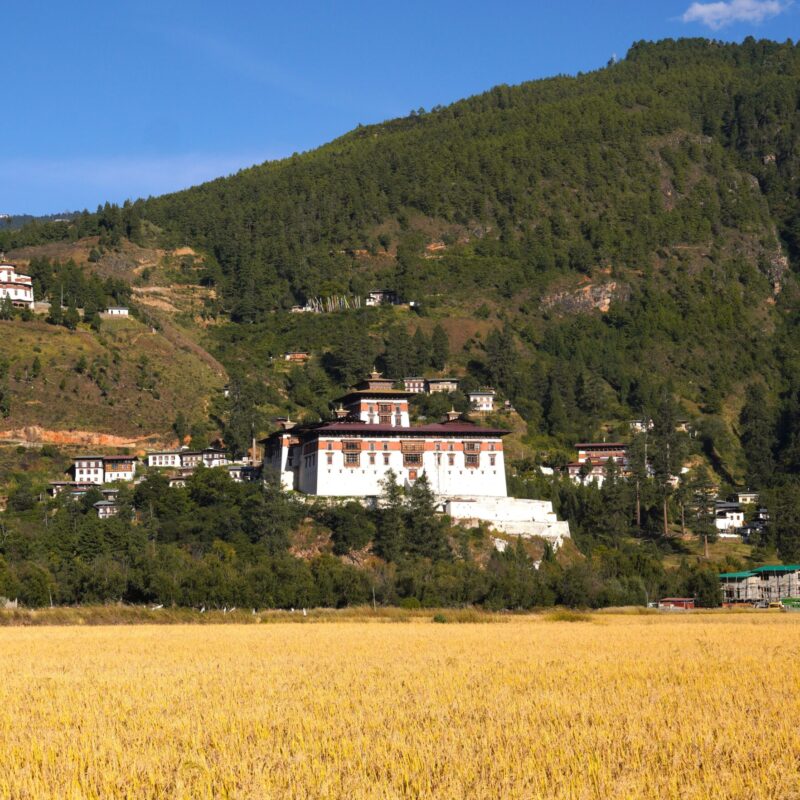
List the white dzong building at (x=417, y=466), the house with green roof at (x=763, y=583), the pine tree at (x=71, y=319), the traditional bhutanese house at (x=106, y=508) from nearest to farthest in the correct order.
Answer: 1. the house with green roof at (x=763, y=583)
2. the white dzong building at (x=417, y=466)
3. the traditional bhutanese house at (x=106, y=508)
4. the pine tree at (x=71, y=319)

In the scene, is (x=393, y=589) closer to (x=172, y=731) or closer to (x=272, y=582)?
(x=272, y=582)

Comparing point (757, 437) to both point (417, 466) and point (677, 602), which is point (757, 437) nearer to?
point (417, 466)

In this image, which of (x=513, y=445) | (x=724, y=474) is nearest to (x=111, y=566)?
(x=513, y=445)

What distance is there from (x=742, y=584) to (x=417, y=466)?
92.8ft

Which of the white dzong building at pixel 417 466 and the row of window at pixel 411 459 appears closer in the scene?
the white dzong building at pixel 417 466

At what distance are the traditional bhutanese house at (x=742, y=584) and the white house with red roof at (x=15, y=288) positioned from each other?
92483 mm

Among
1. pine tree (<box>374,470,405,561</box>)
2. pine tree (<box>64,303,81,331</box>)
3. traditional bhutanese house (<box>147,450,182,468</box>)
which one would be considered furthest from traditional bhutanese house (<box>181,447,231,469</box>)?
pine tree (<box>374,470,405,561</box>)

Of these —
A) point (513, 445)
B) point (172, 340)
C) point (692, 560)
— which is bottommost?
point (692, 560)

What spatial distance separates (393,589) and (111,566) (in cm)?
1760

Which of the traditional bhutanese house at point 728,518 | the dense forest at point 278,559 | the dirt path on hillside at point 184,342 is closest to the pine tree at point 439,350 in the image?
the dirt path on hillside at point 184,342

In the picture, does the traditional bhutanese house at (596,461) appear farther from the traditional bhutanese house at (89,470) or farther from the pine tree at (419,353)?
the traditional bhutanese house at (89,470)

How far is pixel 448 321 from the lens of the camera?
193875mm

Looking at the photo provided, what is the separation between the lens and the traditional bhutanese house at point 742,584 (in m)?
98.2

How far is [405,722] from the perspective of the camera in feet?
75.4
